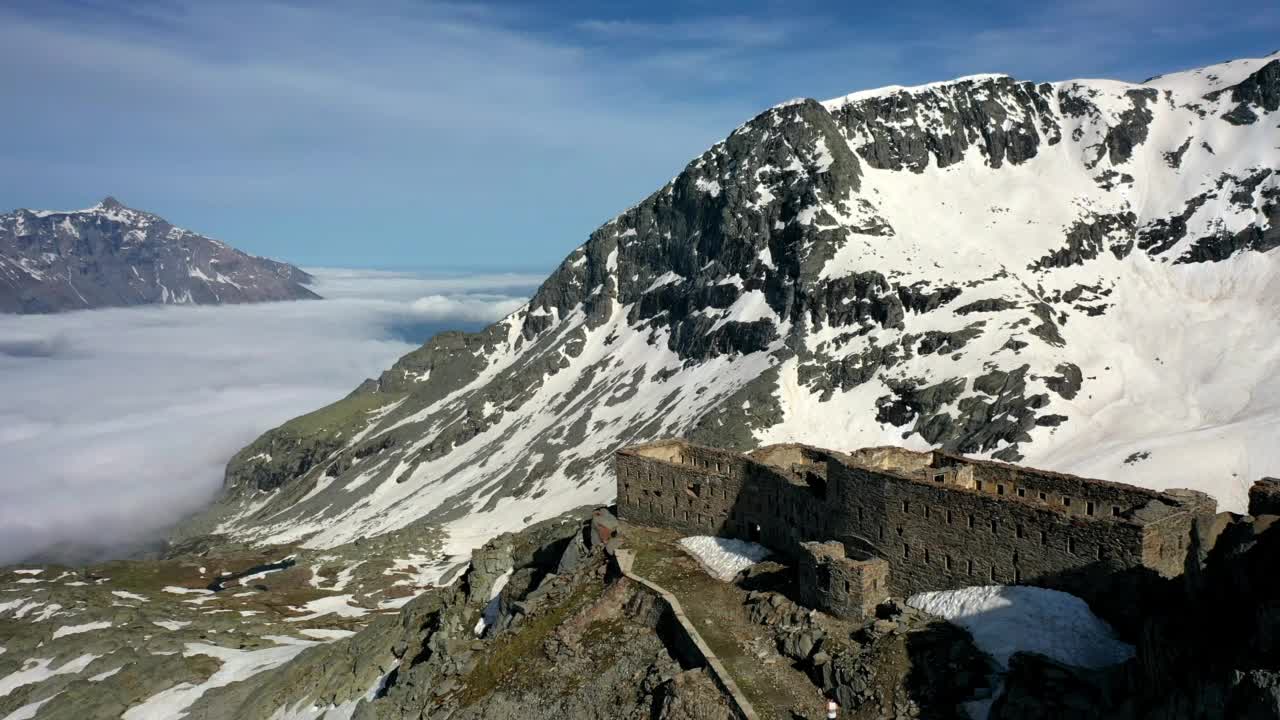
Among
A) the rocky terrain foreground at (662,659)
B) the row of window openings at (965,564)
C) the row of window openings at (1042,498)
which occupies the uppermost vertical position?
the row of window openings at (1042,498)

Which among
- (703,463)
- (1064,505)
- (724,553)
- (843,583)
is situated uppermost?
(1064,505)

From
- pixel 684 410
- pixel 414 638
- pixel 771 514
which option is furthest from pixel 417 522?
pixel 771 514

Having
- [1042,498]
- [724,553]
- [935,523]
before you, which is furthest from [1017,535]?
[724,553]

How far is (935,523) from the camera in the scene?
4453 cm

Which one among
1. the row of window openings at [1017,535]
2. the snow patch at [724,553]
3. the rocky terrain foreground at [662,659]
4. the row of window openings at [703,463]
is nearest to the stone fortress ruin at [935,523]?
the row of window openings at [1017,535]

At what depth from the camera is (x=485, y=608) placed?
212ft

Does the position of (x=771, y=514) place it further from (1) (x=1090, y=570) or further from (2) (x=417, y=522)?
(2) (x=417, y=522)

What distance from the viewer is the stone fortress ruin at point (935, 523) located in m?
39.2

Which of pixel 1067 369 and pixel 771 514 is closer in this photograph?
Result: pixel 771 514

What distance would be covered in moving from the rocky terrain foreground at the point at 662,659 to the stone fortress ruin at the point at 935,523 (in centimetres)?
146

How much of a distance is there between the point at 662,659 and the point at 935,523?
14345 millimetres

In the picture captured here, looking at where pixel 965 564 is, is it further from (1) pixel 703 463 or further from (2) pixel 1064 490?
(1) pixel 703 463

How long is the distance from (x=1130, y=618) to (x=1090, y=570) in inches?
94.6

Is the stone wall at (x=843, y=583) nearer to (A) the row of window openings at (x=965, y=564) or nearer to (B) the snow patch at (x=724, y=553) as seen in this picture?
(A) the row of window openings at (x=965, y=564)
